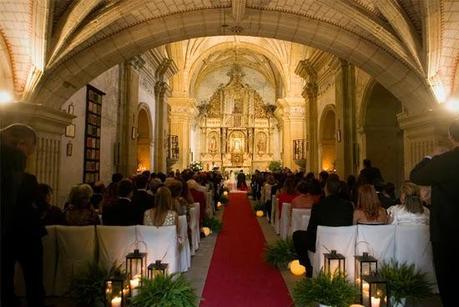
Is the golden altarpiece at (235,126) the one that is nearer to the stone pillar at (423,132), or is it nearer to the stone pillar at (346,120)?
the stone pillar at (346,120)

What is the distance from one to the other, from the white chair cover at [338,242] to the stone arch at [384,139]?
297 inches

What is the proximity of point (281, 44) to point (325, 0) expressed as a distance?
15313mm

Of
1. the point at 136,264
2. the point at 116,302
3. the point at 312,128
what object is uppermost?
the point at 312,128

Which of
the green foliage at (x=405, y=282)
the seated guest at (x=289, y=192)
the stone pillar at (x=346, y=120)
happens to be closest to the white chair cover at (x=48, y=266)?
the green foliage at (x=405, y=282)

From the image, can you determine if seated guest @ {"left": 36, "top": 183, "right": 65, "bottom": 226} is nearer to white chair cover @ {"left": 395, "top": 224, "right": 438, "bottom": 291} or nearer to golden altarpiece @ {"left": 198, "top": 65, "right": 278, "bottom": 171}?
white chair cover @ {"left": 395, "top": 224, "right": 438, "bottom": 291}

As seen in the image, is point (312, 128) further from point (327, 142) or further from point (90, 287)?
point (90, 287)

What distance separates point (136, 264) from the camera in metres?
4.02

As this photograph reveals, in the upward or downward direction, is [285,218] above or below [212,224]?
above

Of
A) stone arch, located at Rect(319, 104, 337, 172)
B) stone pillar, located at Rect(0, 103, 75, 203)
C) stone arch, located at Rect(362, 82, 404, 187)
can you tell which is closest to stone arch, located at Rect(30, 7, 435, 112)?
stone pillar, located at Rect(0, 103, 75, 203)

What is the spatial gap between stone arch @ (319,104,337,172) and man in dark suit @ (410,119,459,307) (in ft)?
43.2

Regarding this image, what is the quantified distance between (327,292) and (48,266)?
9.97 feet

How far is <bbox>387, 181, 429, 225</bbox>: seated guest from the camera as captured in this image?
4473 millimetres

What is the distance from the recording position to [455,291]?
110 inches

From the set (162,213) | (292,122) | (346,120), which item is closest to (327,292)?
(162,213)
